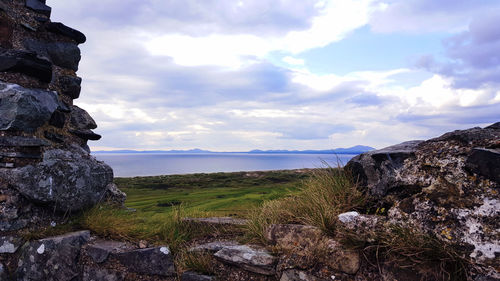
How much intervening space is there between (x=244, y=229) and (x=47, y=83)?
11.8 ft

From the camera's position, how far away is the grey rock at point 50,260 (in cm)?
404

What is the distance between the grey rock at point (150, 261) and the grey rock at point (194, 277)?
0.22 metres

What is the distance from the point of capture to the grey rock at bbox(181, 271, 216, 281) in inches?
138

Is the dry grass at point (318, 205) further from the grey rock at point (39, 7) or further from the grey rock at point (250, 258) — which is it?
the grey rock at point (39, 7)

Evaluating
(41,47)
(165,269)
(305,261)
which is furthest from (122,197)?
(305,261)

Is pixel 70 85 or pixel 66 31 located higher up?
pixel 66 31

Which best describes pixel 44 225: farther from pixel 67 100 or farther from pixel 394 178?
pixel 394 178

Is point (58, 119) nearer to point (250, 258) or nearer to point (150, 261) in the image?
point (150, 261)

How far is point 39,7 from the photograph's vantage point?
16.3 feet

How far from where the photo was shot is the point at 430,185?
3092mm

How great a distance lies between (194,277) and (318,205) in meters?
1.58

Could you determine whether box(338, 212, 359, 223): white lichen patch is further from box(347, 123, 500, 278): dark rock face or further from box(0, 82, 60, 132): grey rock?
box(0, 82, 60, 132): grey rock

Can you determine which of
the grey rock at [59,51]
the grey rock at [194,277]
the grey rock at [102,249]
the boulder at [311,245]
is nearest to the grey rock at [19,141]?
the grey rock at [59,51]

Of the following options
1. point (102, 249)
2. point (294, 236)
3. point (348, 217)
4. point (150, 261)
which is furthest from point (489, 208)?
point (102, 249)
